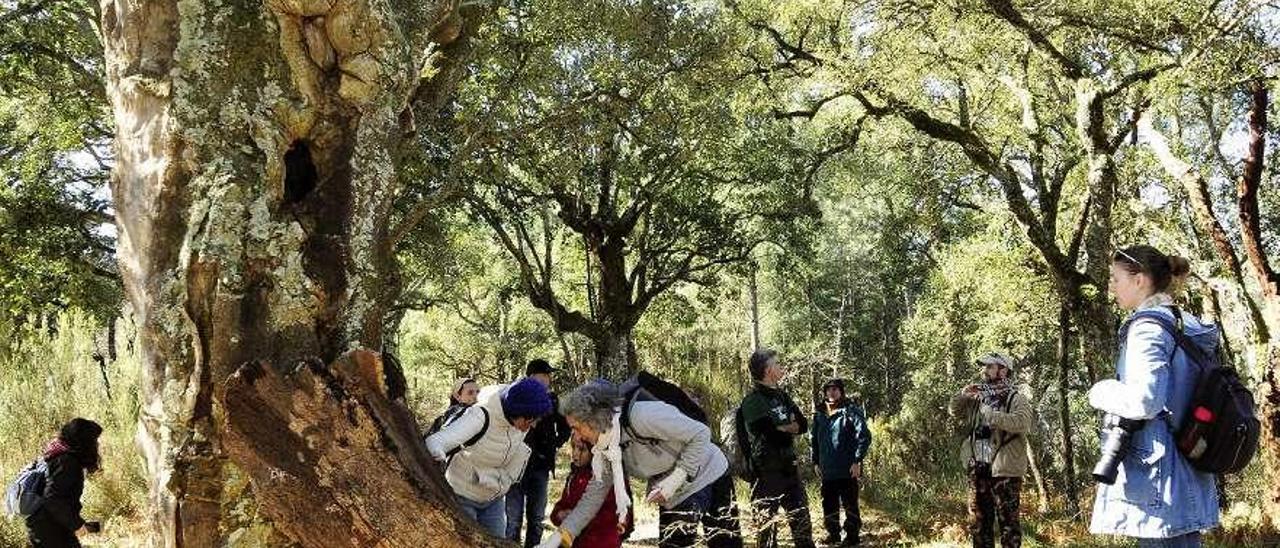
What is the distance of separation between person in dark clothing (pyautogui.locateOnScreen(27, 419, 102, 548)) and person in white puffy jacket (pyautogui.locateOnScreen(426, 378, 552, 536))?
2322 mm

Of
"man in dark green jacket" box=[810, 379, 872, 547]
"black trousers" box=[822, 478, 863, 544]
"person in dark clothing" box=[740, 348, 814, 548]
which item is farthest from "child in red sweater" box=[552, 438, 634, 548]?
"black trousers" box=[822, 478, 863, 544]

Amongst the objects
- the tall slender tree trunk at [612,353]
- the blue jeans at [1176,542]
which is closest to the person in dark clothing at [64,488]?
the blue jeans at [1176,542]

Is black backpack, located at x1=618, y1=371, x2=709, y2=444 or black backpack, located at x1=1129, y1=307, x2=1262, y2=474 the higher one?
black backpack, located at x1=618, y1=371, x2=709, y2=444

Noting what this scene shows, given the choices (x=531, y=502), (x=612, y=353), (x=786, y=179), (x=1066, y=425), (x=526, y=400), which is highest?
(x=786, y=179)

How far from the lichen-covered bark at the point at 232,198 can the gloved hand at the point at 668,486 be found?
2280 mm

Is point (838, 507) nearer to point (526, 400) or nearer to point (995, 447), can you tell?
point (995, 447)

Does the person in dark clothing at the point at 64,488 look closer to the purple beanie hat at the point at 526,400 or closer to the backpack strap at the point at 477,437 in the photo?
the backpack strap at the point at 477,437

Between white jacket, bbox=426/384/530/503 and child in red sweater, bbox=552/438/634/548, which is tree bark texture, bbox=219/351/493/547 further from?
white jacket, bbox=426/384/530/503

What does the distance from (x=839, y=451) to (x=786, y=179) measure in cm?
1089

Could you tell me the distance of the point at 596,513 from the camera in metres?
4.44

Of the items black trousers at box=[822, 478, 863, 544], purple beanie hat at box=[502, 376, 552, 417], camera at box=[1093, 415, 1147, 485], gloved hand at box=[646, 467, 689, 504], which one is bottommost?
black trousers at box=[822, 478, 863, 544]

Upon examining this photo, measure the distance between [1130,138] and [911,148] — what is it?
3.60 meters

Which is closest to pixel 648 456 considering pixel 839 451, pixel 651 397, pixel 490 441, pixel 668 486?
pixel 668 486

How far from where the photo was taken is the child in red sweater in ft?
14.7
